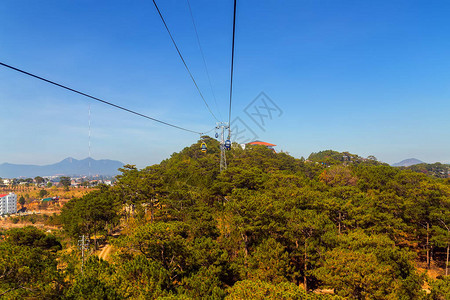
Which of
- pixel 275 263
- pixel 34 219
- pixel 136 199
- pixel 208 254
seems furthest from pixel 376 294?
pixel 34 219

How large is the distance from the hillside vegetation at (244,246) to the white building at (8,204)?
9444 cm

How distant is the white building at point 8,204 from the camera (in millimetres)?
91512

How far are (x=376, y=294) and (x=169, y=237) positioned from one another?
431 inches

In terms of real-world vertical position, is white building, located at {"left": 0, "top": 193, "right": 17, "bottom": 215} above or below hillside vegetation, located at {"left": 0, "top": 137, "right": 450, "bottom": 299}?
below

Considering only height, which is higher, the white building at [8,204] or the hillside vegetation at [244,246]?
the hillside vegetation at [244,246]

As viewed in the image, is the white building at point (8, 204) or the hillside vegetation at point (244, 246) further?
the white building at point (8, 204)

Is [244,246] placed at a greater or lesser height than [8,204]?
greater

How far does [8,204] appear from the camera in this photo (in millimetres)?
94312

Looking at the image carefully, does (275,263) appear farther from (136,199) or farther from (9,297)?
(136,199)

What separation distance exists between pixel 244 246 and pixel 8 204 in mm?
120505

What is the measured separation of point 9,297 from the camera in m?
8.02

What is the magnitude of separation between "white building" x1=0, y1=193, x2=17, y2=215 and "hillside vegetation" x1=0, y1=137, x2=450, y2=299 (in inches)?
3718

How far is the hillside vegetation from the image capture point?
10.4m

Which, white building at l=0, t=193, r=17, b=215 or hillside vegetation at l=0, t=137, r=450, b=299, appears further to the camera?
white building at l=0, t=193, r=17, b=215
